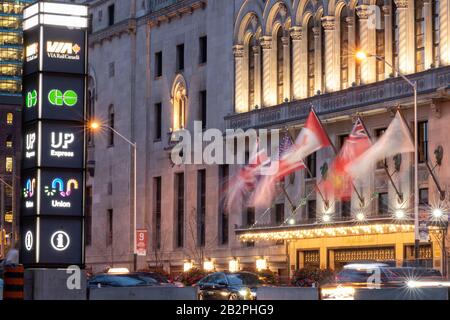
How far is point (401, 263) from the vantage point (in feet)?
157

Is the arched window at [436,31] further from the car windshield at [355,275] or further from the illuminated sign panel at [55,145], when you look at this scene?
the illuminated sign panel at [55,145]

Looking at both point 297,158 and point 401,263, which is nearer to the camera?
point 401,263

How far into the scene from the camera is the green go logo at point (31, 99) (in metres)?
31.1

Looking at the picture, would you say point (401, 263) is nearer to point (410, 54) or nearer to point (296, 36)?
point (410, 54)

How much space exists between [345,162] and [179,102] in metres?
24.1

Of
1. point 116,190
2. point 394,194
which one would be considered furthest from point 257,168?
point 116,190

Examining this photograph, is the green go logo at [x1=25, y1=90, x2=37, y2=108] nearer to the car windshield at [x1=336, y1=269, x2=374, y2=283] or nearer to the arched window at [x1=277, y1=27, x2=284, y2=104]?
the car windshield at [x1=336, y1=269, x2=374, y2=283]

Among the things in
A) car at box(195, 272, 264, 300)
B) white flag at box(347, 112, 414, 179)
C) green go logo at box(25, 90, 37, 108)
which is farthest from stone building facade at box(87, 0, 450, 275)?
green go logo at box(25, 90, 37, 108)

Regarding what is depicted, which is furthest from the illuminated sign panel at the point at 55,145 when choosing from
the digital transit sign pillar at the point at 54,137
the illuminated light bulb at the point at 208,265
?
the illuminated light bulb at the point at 208,265

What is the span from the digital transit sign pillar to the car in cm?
1464

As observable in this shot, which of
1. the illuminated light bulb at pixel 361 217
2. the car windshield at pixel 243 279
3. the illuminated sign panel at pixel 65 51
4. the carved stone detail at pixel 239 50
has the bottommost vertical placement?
the car windshield at pixel 243 279

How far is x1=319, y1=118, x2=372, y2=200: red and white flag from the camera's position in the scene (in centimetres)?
5650

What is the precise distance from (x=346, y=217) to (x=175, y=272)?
1863 centimetres

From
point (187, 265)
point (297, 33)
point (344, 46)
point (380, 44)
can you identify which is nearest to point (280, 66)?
point (297, 33)
